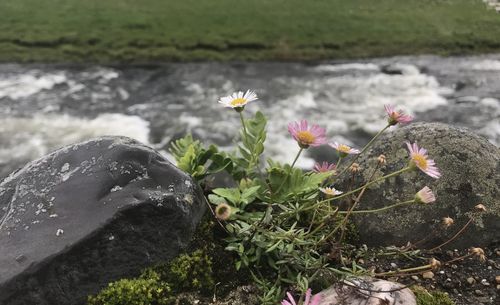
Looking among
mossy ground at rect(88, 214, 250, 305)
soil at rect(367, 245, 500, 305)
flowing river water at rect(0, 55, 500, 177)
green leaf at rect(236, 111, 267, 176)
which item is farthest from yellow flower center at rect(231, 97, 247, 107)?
flowing river water at rect(0, 55, 500, 177)

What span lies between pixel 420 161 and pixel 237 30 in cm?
1053

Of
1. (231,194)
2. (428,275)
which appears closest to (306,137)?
(231,194)

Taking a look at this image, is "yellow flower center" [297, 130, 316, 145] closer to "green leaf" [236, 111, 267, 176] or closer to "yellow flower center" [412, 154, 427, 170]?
"yellow flower center" [412, 154, 427, 170]

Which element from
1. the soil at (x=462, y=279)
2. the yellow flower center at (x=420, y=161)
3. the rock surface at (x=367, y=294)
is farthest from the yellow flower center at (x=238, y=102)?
A: the soil at (x=462, y=279)

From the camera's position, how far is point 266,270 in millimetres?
3217

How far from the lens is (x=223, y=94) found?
34.6ft

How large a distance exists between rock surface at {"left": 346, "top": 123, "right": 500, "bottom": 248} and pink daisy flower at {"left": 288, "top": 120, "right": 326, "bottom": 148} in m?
1.01

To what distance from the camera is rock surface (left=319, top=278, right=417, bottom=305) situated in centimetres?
265

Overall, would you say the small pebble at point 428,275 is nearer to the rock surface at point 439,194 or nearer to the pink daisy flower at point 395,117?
the rock surface at point 439,194

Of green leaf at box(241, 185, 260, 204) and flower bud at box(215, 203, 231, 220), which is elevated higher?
flower bud at box(215, 203, 231, 220)

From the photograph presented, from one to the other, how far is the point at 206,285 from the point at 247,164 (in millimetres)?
915

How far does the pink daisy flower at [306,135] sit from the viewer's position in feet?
9.30

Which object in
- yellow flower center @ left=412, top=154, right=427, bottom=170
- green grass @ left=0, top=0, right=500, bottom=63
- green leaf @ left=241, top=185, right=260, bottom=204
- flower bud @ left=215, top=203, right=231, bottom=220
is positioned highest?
yellow flower center @ left=412, top=154, right=427, bottom=170

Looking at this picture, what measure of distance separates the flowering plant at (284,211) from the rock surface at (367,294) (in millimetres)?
115
